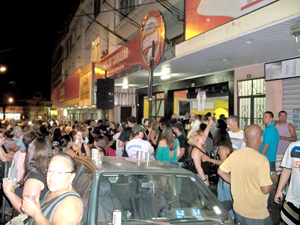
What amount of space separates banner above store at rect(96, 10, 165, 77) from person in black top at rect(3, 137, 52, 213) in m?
6.81

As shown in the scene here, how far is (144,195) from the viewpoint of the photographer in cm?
378

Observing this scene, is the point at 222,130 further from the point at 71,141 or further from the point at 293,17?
the point at 71,141

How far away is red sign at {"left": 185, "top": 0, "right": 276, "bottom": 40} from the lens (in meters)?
7.25

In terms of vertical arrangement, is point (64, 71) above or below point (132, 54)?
above

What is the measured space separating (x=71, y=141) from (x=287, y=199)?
494cm

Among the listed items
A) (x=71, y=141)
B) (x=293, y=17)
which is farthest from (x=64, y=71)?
(x=293, y=17)

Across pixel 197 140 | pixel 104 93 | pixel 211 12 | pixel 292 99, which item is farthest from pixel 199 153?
pixel 104 93

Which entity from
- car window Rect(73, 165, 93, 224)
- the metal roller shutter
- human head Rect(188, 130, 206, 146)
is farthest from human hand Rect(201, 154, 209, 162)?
the metal roller shutter

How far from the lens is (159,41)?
10.5m

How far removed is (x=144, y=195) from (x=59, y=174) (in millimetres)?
1393

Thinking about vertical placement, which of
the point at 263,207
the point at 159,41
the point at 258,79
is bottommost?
A: the point at 263,207

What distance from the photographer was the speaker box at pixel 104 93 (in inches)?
471

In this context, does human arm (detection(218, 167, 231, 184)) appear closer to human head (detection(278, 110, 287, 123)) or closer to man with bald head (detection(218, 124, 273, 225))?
man with bald head (detection(218, 124, 273, 225))

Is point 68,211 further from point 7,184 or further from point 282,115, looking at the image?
point 282,115
